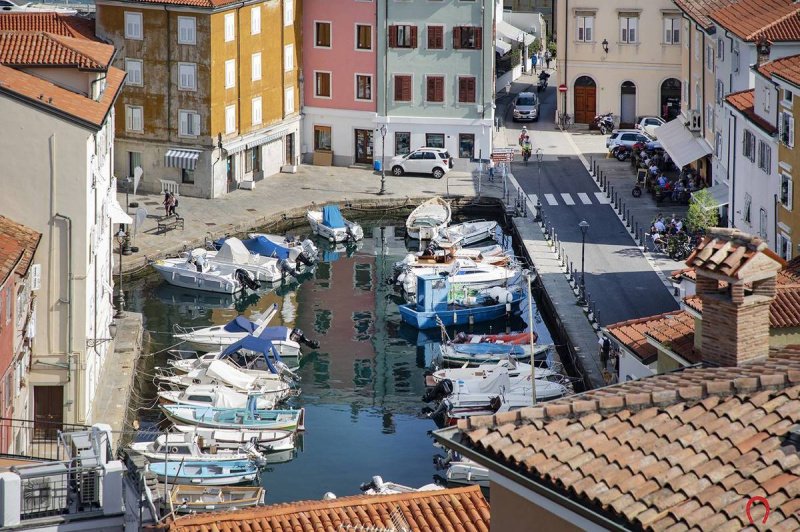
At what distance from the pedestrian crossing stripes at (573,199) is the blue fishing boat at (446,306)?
45.9ft

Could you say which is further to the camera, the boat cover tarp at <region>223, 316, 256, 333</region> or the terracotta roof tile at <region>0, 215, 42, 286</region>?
the boat cover tarp at <region>223, 316, 256, 333</region>

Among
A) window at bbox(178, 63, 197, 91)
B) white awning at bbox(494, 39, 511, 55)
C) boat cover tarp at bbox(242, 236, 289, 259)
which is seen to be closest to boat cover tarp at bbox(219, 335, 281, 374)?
boat cover tarp at bbox(242, 236, 289, 259)

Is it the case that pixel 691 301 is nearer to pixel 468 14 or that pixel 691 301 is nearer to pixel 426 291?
pixel 426 291

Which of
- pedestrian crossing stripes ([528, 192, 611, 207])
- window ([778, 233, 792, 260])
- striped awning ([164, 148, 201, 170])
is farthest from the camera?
pedestrian crossing stripes ([528, 192, 611, 207])

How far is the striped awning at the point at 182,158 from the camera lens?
83312 mm

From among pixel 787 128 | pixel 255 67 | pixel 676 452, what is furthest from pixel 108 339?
pixel 676 452

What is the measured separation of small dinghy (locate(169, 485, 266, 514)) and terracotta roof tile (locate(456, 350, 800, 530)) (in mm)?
28664

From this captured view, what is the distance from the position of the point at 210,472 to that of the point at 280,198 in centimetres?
3609

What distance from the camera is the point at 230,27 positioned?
84.2 meters

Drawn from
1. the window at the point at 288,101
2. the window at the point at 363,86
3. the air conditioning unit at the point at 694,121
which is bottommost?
the air conditioning unit at the point at 694,121

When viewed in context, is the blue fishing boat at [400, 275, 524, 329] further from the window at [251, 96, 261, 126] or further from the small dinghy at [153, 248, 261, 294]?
the window at [251, 96, 261, 126]

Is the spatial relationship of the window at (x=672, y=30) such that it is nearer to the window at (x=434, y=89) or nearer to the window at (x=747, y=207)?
the window at (x=434, y=89)

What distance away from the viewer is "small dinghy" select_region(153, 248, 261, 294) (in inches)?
2891

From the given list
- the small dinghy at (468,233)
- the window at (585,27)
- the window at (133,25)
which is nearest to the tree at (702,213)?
the small dinghy at (468,233)
